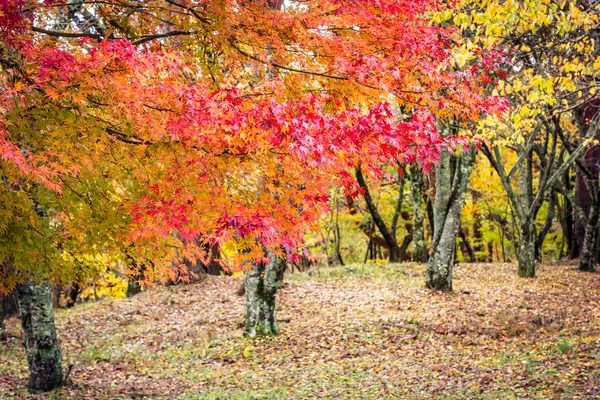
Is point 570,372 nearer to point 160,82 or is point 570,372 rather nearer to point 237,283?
point 160,82

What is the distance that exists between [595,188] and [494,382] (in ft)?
40.8

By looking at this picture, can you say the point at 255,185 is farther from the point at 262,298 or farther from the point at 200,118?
the point at 262,298

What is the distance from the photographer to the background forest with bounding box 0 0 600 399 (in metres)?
5.59

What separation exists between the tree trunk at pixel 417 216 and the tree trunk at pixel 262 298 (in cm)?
999

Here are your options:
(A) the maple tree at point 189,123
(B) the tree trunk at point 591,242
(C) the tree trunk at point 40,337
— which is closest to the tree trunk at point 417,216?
(B) the tree trunk at point 591,242

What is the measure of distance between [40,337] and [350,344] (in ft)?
21.3

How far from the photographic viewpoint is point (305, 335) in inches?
522

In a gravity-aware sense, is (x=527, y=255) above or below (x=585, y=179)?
below

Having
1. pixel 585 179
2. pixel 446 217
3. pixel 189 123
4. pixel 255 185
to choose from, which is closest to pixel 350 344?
pixel 446 217

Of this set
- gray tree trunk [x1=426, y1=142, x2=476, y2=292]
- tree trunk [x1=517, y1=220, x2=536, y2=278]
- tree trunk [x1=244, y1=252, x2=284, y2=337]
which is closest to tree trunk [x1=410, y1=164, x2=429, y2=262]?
tree trunk [x1=517, y1=220, x2=536, y2=278]

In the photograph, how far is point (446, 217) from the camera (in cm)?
1582

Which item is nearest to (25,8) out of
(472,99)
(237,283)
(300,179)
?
(300,179)

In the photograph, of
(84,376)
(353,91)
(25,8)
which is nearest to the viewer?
(25,8)

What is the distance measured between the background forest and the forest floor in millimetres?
72
